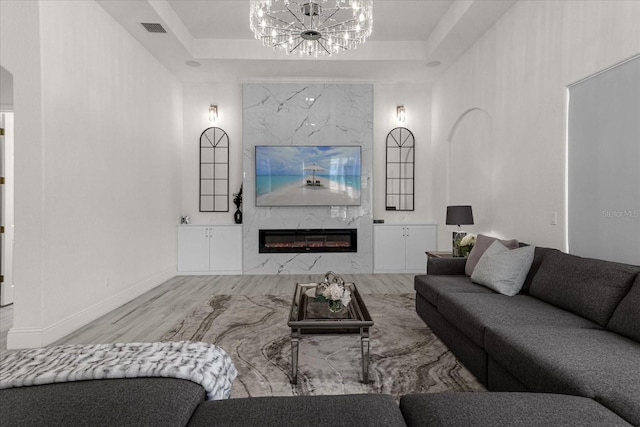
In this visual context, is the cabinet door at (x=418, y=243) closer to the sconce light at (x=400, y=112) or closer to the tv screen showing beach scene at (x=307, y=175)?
the tv screen showing beach scene at (x=307, y=175)

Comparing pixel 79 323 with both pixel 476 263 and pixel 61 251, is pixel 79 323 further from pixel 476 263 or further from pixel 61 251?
pixel 476 263

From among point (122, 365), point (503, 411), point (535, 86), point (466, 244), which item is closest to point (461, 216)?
point (466, 244)

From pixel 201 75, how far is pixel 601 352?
6099mm

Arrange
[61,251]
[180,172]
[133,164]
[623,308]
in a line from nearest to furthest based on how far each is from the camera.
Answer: [623,308]
[61,251]
[133,164]
[180,172]

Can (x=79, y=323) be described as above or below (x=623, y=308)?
below

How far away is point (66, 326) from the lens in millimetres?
3215

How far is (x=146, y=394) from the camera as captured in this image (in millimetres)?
1189

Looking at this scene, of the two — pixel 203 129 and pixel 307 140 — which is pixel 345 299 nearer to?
pixel 307 140

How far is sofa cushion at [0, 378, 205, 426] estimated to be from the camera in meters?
1.06

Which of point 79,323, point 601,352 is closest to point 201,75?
point 79,323

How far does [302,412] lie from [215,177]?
5606 mm

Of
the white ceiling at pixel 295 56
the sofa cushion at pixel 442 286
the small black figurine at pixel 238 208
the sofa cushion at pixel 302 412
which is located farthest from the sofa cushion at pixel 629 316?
the small black figurine at pixel 238 208

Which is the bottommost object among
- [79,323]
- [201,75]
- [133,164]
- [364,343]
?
[79,323]

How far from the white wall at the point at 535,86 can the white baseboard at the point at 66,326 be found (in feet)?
14.4
